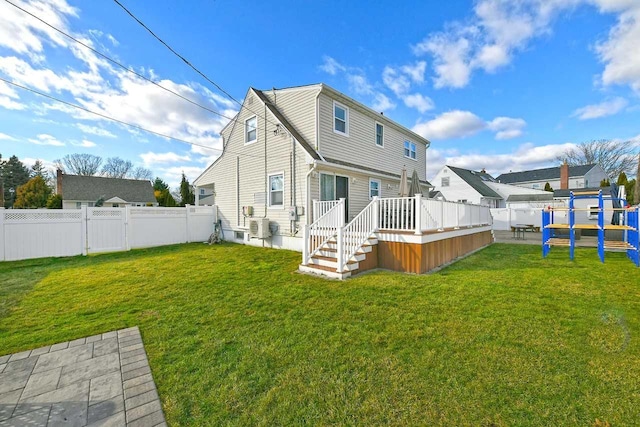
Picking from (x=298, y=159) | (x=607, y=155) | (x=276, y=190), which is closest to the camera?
(x=298, y=159)

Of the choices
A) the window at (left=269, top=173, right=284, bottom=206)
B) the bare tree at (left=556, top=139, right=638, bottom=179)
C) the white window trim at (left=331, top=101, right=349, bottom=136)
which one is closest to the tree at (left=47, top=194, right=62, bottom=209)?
the window at (left=269, top=173, right=284, bottom=206)

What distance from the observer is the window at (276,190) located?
10.3 m

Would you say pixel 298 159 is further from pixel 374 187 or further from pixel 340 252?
pixel 340 252

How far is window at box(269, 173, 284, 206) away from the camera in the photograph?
33.7ft

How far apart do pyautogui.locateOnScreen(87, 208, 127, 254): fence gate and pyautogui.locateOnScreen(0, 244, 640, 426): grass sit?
3361 millimetres

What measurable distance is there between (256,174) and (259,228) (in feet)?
8.38

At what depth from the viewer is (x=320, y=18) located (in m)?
9.66

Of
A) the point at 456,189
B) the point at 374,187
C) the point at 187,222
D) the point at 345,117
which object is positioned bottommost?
the point at 187,222

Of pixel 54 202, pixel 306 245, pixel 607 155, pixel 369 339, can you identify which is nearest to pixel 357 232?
pixel 306 245

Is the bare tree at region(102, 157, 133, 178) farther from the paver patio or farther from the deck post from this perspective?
the deck post

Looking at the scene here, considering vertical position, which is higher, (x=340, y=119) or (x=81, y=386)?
(x=340, y=119)

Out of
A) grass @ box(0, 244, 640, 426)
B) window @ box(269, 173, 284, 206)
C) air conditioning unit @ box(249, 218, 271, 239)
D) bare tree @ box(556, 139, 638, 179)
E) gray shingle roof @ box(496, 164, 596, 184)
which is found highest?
bare tree @ box(556, 139, 638, 179)

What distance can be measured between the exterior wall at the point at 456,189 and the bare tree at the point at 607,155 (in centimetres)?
1662

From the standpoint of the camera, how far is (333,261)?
6492mm
